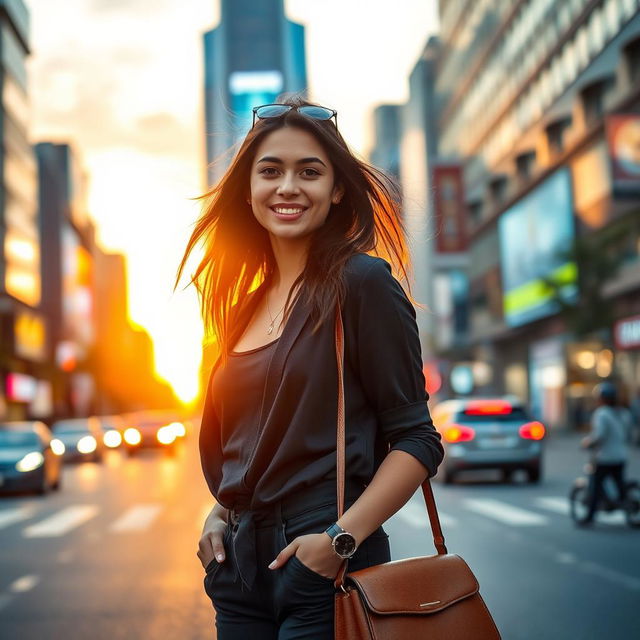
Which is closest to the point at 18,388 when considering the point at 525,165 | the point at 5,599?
the point at 525,165

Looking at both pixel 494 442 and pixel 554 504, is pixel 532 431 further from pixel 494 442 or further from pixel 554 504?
pixel 554 504

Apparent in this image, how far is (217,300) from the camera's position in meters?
3.08

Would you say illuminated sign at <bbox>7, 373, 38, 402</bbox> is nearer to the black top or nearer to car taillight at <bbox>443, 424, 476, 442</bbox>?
car taillight at <bbox>443, 424, 476, 442</bbox>

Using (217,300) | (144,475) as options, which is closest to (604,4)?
(144,475)

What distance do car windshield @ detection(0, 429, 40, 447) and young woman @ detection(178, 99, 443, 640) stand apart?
20.3m

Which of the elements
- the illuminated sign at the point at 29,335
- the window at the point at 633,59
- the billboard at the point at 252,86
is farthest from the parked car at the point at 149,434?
the billboard at the point at 252,86

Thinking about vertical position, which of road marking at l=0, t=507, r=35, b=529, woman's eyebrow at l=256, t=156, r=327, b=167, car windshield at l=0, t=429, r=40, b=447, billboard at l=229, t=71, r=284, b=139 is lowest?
road marking at l=0, t=507, r=35, b=529

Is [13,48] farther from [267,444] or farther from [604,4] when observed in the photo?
[267,444]

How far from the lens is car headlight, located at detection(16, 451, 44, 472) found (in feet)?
70.9

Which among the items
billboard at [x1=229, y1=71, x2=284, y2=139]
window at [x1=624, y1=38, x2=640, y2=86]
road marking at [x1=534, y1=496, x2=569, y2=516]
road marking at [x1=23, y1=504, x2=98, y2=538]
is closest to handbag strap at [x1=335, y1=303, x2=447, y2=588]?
road marking at [x1=23, y1=504, x2=98, y2=538]

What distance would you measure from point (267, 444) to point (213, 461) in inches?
13.1

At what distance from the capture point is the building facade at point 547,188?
3869 centimetres

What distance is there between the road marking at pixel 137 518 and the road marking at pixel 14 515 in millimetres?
1490

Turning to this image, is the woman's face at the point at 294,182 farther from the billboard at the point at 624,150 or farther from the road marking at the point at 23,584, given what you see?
the billboard at the point at 624,150
